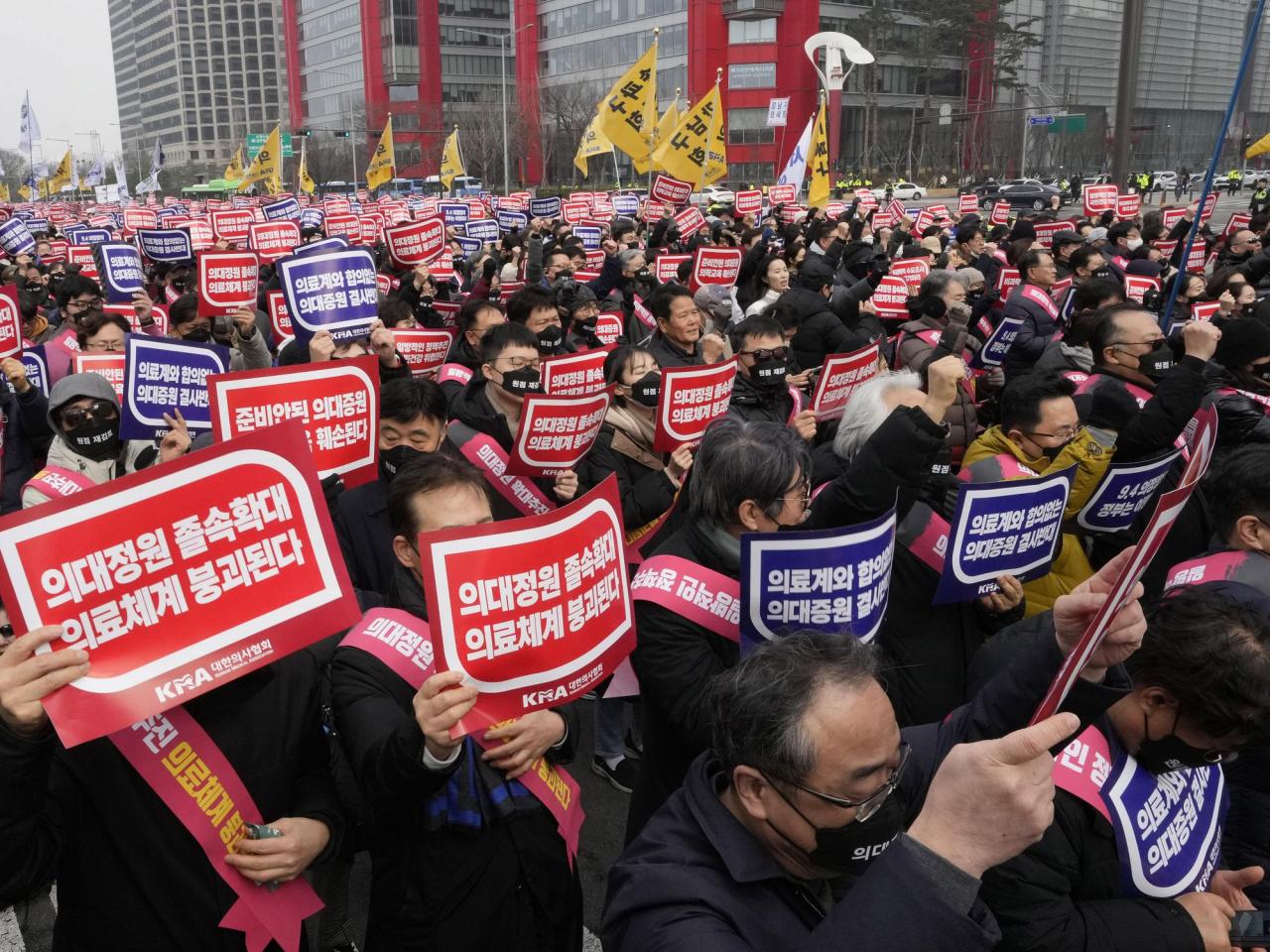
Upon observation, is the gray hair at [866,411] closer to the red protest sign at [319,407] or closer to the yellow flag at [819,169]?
the red protest sign at [319,407]

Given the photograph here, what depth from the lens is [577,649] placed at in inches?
95.9

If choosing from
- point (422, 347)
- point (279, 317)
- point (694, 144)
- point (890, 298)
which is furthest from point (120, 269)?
point (694, 144)

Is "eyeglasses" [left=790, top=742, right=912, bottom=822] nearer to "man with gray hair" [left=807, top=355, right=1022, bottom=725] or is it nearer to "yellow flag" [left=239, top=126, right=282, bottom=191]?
"man with gray hair" [left=807, top=355, right=1022, bottom=725]

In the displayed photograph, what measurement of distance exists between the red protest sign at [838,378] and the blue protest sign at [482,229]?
480 inches

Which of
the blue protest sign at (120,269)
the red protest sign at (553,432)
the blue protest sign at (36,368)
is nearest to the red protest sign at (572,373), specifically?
the red protest sign at (553,432)

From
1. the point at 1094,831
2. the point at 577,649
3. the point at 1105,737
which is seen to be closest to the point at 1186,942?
the point at 1094,831

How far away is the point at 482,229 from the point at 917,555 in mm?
14654

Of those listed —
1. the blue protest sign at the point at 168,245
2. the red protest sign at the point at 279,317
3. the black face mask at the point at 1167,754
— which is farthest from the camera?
the blue protest sign at the point at 168,245

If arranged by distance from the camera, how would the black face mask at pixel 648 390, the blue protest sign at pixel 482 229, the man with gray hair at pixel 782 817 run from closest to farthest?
the man with gray hair at pixel 782 817, the black face mask at pixel 648 390, the blue protest sign at pixel 482 229

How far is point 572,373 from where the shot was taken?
5.30 metres

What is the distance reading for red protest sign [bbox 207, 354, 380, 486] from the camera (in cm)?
369

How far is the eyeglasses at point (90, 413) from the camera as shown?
15.1ft

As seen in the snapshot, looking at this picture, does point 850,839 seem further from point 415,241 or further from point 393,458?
point 415,241

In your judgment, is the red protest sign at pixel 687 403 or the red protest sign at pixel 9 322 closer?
the red protest sign at pixel 687 403
